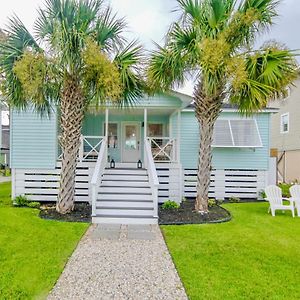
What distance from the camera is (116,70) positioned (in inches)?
340

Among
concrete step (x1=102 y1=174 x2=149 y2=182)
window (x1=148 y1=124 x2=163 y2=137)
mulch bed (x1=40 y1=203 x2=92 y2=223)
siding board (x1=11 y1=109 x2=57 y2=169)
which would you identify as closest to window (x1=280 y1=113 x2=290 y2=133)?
window (x1=148 y1=124 x2=163 y2=137)

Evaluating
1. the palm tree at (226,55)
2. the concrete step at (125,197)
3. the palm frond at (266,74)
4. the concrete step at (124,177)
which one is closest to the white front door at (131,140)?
the concrete step at (124,177)

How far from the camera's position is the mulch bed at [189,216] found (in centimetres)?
883

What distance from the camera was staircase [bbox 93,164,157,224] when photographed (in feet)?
29.1

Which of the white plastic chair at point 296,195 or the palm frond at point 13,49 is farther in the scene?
the white plastic chair at point 296,195

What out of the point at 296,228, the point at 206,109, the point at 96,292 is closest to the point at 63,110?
the point at 206,109

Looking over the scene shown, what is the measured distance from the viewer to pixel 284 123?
22.5 meters

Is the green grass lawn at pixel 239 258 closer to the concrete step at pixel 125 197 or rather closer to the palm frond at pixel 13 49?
the concrete step at pixel 125 197

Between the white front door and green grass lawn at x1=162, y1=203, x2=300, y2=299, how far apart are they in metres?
7.24

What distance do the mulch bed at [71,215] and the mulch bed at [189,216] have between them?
7.34ft

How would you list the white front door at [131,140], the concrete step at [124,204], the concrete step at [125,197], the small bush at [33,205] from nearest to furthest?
the concrete step at [124,204], the concrete step at [125,197], the small bush at [33,205], the white front door at [131,140]

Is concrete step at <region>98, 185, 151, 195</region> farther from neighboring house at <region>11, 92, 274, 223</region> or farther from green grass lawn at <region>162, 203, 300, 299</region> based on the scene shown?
green grass lawn at <region>162, 203, 300, 299</region>

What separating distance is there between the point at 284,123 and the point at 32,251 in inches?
821

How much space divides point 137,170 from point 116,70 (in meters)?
4.46
